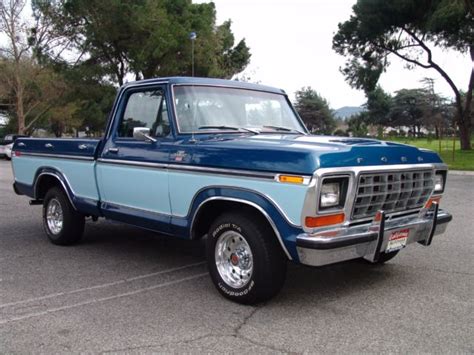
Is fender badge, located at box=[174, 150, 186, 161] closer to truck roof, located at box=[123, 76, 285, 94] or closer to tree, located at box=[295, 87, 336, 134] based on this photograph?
truck roof, located at box=[123, 76, 285, 94]

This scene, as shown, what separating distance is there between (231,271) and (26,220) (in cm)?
559

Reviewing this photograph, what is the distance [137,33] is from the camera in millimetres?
28547

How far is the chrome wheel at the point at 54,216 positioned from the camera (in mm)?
7109

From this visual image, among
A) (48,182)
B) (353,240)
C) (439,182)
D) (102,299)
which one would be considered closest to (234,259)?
(353,240)

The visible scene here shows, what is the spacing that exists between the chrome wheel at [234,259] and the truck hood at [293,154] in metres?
0.68

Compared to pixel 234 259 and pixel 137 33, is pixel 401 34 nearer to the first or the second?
pixel 137 33

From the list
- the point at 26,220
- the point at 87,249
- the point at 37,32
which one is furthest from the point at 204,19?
the point at 87,249

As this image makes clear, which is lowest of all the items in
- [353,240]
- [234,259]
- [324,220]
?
[234,259]

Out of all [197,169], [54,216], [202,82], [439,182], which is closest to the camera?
[197,169]

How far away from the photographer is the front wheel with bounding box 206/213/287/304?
441 centimetres

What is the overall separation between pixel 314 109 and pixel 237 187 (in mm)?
93958

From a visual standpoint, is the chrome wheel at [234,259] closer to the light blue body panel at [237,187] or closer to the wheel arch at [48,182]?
the light blue body panel at [237,187]

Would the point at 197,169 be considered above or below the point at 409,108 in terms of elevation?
below

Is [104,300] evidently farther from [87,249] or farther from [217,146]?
[87,249]
